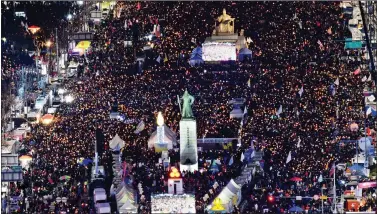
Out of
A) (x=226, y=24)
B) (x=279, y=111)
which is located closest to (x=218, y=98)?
(x=279, y=111)

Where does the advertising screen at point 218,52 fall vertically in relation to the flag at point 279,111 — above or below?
above

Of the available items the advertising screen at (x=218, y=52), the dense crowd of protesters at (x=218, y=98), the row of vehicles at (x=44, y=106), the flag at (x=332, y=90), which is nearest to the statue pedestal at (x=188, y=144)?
the dense crowd of protesters at (x=218, y=98)

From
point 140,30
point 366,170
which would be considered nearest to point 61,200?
point 366,170

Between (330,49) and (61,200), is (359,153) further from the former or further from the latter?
(330,49)

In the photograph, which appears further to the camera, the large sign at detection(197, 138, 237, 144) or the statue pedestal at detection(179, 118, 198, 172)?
the large sign at detection(197, 138, 237, 144)

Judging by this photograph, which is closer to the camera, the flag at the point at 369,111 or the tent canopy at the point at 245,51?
the flag at the point at 369,111

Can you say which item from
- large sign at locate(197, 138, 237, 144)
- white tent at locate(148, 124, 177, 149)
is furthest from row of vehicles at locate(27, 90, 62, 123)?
large sign at locate(197, 138, 237, 144)

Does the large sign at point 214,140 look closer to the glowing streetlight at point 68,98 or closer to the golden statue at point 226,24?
the glowing streetlight at point 68,98

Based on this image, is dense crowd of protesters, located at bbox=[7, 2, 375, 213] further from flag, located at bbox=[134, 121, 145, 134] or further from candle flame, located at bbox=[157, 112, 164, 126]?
candle flame, located at bbox=[157, 112, 164, 126]
